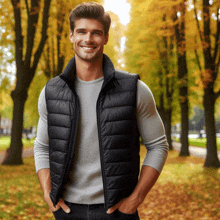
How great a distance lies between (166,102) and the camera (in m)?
23.1

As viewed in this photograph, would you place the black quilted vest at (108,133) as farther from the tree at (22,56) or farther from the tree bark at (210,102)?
the tree bark at (210,102)

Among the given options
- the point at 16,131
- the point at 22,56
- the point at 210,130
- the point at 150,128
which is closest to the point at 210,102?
the point at 210,130

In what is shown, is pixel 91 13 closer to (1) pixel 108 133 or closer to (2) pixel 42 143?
(1) pixel 108 133

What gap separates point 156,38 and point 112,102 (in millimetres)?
19606

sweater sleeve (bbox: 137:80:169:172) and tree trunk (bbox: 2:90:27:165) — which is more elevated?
sweater sleeve (bbox: 137:80:169:172)

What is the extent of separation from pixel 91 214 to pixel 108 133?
0.60 m

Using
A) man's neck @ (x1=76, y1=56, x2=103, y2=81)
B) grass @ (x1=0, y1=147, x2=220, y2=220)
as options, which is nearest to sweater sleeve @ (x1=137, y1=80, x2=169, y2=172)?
man's neck @ (x1=76, y1=56, x2=103, y2=81)

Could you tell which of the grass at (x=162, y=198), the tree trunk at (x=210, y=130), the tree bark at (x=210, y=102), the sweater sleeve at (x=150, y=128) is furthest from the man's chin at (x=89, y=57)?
the tree trunk at (x=210, y=130)

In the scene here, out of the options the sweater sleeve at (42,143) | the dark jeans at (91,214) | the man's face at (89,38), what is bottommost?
the dark jeans at (91,214)

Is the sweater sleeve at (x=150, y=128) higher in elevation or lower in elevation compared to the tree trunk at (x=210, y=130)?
higher

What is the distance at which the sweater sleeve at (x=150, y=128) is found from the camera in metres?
2.15

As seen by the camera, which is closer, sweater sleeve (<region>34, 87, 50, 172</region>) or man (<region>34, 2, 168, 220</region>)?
man (<region>34, 2, 168, 220</region>)

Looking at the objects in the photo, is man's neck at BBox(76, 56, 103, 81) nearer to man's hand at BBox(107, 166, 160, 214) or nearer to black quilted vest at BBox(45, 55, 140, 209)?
black quilted vest at BBox(45, 55, 140, 209)

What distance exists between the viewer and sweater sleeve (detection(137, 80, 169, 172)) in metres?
2.15
